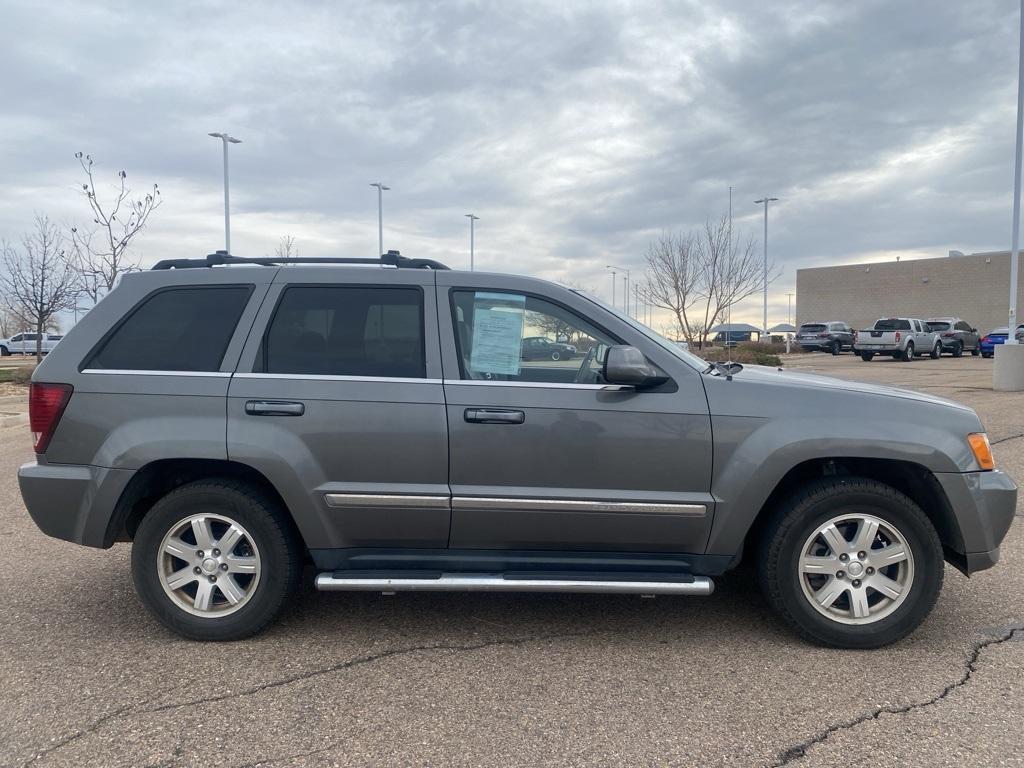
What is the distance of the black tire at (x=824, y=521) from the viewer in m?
3.47

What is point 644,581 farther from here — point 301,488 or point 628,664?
point 301,488

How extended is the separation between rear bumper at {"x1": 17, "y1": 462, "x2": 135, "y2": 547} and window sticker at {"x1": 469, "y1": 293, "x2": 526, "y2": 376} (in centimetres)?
179

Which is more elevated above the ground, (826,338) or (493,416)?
→ (826,338)

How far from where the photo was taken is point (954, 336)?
109ft

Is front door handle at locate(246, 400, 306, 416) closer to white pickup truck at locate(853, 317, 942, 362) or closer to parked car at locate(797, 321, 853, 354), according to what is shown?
white pickup truck at locate(853, 317, 942, 362)

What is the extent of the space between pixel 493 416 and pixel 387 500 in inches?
25.6

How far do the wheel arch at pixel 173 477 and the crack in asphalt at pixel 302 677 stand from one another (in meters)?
0.71

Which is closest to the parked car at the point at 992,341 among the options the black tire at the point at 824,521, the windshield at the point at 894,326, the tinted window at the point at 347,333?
the windshield at the point at 894,326

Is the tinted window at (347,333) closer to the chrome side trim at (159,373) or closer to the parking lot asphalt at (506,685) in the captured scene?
the chrome side trim at (159,373)

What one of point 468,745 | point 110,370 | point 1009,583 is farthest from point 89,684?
point 1009,583

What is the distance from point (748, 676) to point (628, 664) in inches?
20.7

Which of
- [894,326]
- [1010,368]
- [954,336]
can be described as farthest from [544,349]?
[954,336]

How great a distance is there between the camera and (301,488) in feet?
11.6

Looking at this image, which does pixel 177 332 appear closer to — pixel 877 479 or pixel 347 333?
pixel 347 333
